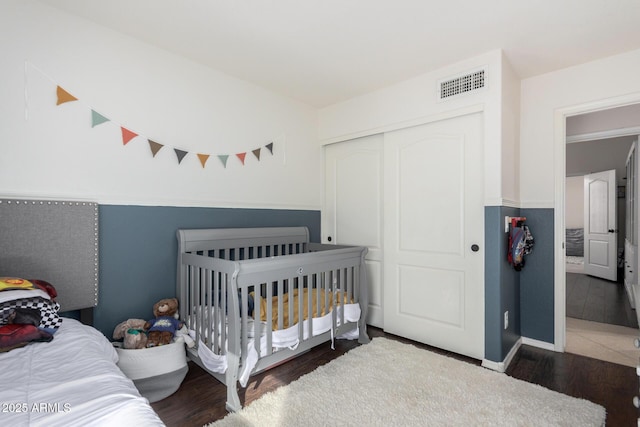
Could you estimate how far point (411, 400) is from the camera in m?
1.80

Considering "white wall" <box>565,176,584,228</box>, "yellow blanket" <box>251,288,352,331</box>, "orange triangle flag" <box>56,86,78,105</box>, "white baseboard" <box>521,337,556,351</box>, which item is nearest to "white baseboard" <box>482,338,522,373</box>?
"white baseboard" <box>521,337,556,351</box>

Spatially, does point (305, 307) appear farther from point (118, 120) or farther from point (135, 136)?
point (118, 120)

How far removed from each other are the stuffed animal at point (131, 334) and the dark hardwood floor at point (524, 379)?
0.36 metres

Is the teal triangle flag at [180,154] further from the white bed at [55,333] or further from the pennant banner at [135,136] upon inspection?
the white bed at [55,333]

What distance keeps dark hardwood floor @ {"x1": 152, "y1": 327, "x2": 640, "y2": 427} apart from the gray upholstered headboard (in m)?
0.81

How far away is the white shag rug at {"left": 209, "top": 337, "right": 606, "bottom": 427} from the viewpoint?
1626mm

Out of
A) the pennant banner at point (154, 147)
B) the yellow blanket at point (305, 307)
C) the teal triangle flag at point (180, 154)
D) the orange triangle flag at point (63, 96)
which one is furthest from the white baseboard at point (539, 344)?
the orange triangle flag at point (63, 96)

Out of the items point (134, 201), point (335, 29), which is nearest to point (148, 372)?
point (134, 201)

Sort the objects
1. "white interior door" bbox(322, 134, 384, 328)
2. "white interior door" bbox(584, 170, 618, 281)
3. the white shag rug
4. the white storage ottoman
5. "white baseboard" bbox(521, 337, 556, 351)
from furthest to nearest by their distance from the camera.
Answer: "white interior door" bbox(584, 170, 618, 281)
"white interior door" bbox(322, 134, 384, 328)
"white baseboard" bbox(521, 337, 556, 351)
the white storage ottoman
the white shag rug

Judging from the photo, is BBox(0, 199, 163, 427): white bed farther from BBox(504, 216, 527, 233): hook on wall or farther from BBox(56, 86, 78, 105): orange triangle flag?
BBox(504, 216, 527, 233): hook on wall

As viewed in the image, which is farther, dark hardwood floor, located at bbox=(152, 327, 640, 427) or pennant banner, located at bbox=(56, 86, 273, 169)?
pennant banner, located at bbox=(56, 86, 273, 169)

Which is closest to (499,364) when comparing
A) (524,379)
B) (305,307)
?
(524,379)

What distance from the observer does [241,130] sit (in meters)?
2.73

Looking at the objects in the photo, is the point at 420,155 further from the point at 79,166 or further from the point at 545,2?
the point at 79,166
